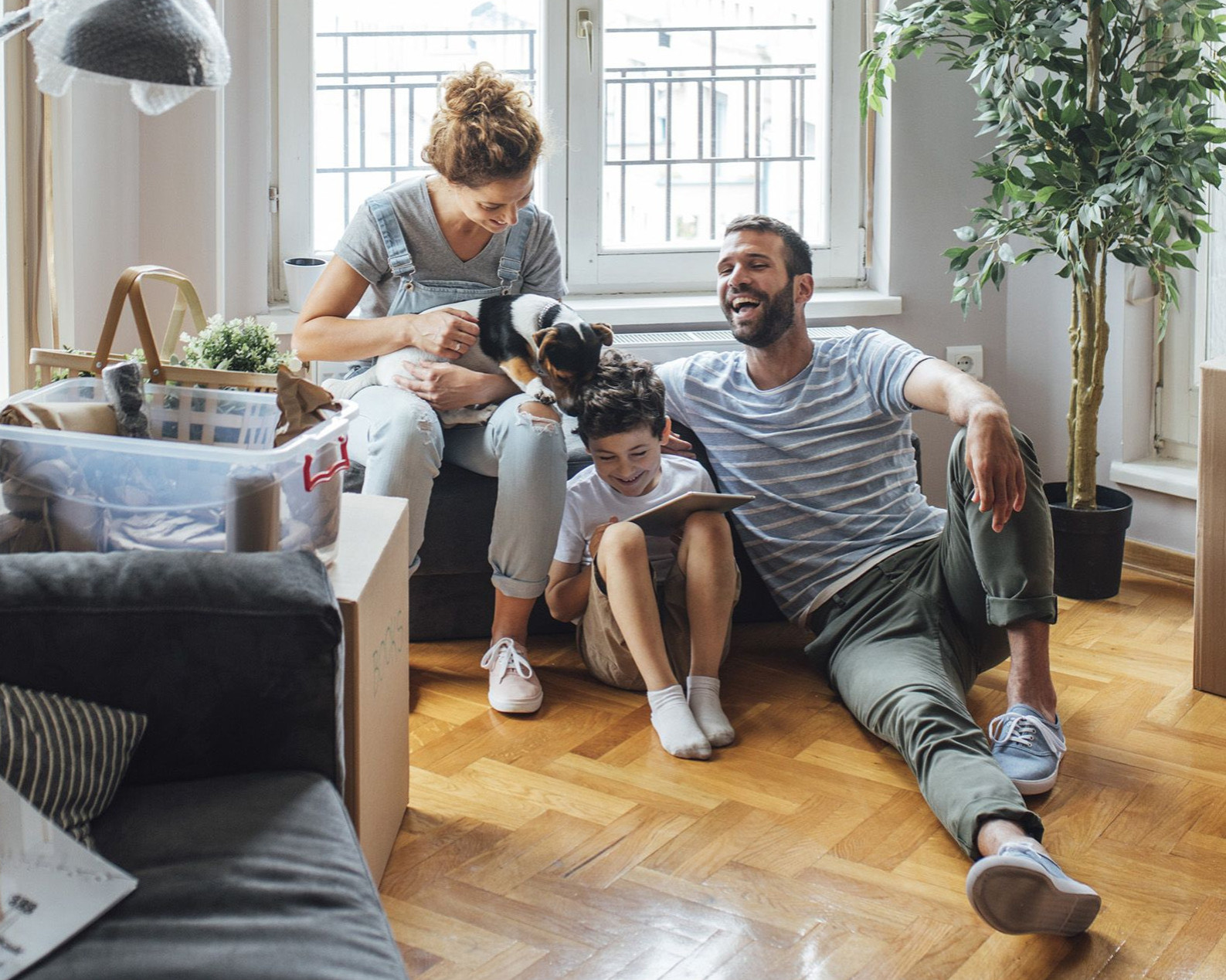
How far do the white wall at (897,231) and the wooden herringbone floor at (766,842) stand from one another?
97cm

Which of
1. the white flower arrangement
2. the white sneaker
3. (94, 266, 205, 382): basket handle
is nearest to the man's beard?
the white sneaker

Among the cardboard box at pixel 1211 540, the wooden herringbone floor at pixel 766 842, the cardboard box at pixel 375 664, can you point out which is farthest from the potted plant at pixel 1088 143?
the cardboard box at pixel 375 664

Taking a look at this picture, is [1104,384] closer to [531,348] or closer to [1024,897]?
[531,348]

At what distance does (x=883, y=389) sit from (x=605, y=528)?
1.74 ft

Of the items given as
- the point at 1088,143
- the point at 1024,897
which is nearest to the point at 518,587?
the point at 1024,897

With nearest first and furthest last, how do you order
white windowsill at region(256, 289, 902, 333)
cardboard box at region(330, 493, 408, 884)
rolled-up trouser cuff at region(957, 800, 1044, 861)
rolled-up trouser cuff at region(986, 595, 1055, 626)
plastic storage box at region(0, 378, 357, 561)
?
plastic storage box at region(0, 378, 357, 561) → cardboard box at region(330, 493, 408, 884) → rolled-up trouser cuff at region(957, 800, 1044, 861) → rolled-up trouser cuff at region(986, 595, 1055, 626) → white windowsill at region(256, 289, 902, 333)

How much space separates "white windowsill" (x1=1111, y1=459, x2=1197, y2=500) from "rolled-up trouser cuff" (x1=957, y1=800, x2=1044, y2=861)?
1.55 m

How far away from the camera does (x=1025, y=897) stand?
1487 millimetres

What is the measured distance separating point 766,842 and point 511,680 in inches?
23.9

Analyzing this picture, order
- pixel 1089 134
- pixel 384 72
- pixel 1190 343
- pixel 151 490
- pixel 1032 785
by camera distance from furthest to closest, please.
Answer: pixel 384 72 < pixel 1190 343 < pixel 1089 134 < pixel 1032 785 < pixel 151 490

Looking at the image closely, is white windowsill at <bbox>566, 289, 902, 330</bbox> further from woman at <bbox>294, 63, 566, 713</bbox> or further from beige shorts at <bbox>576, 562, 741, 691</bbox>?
beige shorts at <bbox>576, 562, 741, 691</bbox>

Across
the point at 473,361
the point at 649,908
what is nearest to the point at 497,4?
the point at 473,361

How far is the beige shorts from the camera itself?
2229 mm

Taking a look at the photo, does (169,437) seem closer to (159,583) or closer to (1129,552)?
(159,583)
